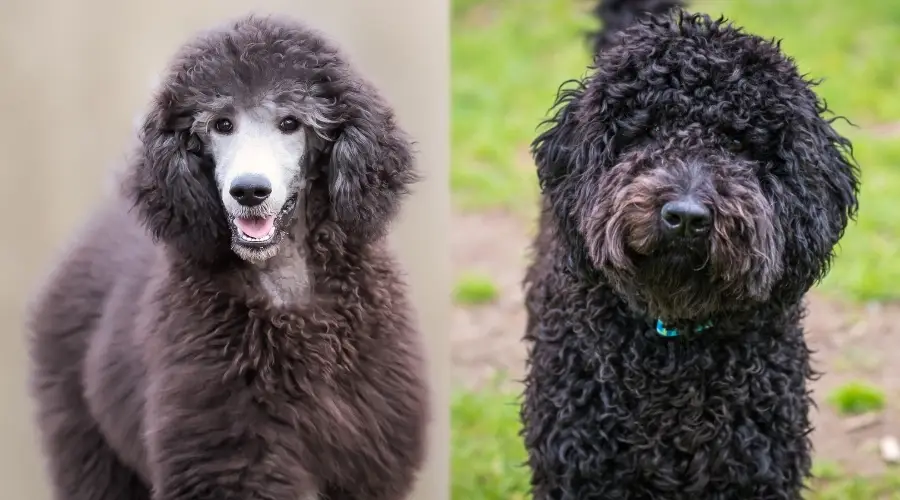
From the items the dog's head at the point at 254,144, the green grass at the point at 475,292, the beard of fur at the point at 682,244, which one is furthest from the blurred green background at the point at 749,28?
the dog's head at the point at 254,144

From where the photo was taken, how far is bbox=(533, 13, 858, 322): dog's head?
3.12 meters

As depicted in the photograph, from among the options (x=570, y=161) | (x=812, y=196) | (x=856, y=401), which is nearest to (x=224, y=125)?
(x=570, y=161)

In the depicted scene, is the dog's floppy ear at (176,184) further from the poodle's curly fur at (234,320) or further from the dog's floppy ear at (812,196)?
the dog's floppy ear at (812,196)

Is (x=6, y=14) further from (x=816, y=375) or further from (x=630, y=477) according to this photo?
(x=816, y=375)

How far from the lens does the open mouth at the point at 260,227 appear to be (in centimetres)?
285

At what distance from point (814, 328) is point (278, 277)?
13.3 ft

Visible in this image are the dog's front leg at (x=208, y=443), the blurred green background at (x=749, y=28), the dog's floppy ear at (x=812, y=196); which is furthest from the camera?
the blurred green background at (x=749, y=28)

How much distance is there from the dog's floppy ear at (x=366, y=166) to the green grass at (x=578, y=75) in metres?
4.09

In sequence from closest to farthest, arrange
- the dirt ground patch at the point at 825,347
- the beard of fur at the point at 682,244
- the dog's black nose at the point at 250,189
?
the dog's black nose at the point at 250,189, the beard of fur at the point at 682,244, the dirt ground patch at the point at 825,347

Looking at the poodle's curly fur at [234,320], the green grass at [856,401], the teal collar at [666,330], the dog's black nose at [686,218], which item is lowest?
the poodle's curly fur at [234,320]

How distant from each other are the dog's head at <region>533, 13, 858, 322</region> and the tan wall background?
1.75 ft

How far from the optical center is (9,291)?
9.96ft

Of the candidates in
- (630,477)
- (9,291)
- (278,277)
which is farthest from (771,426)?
(9,291)

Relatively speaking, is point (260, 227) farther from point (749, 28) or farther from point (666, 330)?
point (749, 28)
